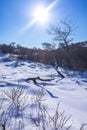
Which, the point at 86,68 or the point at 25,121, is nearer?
the point at 25,121

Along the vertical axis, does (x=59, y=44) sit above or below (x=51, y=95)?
above

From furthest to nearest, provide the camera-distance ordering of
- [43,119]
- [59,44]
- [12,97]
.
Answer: [59,44] → [12,97] → [43,119]

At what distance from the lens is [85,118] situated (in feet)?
11.3

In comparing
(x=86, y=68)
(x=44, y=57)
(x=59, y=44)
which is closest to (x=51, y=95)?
(x=86, y=68)

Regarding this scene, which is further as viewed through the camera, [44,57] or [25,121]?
[44,57]

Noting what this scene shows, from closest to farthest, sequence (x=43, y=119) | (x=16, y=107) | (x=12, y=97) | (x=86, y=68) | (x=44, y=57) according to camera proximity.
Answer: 1. (x=43, y=119)
2. (x=16, y=107)
3. (x=12, y=97)
4. (x=86, y=68)
5. (x=44, y=57)

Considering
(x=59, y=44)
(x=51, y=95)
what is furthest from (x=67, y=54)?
(x=51, y=95)

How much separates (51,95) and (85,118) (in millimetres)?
1633

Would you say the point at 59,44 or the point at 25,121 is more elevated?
the point at 59,44

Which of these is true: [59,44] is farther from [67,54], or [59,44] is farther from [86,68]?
[86,68]

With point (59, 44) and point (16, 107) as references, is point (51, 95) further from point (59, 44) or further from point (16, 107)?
point (59, 44)

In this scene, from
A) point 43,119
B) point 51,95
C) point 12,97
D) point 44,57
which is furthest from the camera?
point 44,57

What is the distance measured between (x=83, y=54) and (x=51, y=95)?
10593mm

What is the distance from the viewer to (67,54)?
15586 millimetres
